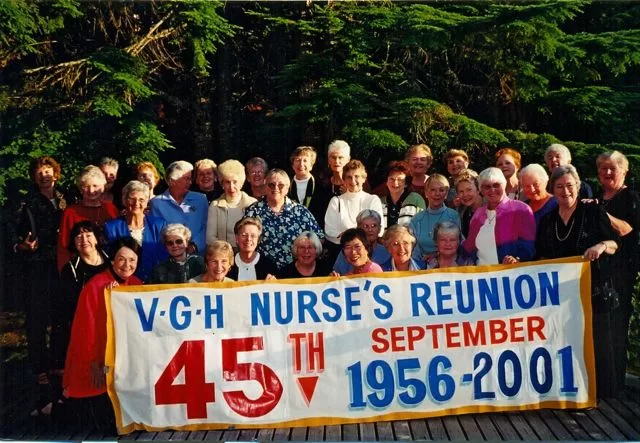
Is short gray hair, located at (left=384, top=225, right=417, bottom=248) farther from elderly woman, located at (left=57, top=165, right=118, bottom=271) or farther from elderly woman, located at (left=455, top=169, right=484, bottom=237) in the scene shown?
elderly woman, located at (left=57, top=165, right=118, bottom=271)

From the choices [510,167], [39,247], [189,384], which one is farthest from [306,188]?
[39,247]

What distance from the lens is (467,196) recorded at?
6090 millimetres

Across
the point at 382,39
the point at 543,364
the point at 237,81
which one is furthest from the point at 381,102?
the point at 543,364

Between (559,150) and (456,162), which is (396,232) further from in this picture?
(559,150)

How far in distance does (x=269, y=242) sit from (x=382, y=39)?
156 centimetres

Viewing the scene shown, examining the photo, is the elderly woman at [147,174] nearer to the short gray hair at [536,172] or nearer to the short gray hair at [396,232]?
the short gray hair at [396,232]

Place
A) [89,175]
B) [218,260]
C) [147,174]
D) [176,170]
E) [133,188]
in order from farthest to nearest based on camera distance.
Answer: [147,174]
[176,170]
[89,175]
[133,188]
[218,260]

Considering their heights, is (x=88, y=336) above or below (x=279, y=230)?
below

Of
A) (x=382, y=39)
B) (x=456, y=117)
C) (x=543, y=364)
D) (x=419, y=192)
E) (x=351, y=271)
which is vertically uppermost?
(x=382, y=39)

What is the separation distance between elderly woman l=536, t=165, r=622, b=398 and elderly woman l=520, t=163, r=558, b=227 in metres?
0.06

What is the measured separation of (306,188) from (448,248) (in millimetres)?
1012

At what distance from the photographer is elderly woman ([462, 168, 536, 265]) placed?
19.4 ft

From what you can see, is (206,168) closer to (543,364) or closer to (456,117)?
(456,117)

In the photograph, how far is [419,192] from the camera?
6.35m
